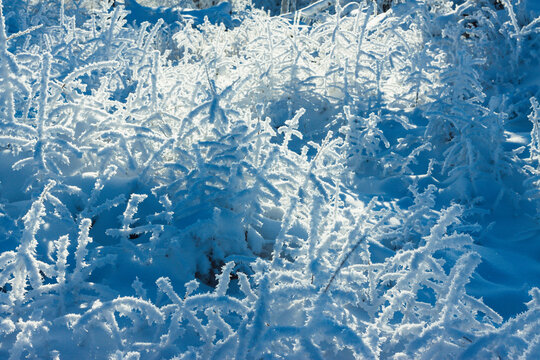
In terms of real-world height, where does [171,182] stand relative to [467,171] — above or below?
below

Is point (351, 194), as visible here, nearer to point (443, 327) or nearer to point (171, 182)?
point (171, 182)

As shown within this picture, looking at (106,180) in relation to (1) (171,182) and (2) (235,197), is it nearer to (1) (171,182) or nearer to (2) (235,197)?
(1) (171,182)

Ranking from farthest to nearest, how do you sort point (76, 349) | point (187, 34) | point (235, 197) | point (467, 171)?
point (187, 34), point (467, 171), point (235, 197), point (76, 349)

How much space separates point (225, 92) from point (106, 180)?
0.78 m

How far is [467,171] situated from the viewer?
3.05 m


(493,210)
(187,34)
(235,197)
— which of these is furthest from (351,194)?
(187,34)

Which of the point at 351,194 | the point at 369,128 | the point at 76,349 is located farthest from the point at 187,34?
the point at 76,349

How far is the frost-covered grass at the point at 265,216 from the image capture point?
1291 mm

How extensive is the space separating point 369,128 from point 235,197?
1.69m

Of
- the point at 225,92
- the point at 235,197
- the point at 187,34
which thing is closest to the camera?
the point at 235,197

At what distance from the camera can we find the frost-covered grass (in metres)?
1.29

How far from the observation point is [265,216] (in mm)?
2246

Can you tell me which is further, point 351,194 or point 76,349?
point 351,194

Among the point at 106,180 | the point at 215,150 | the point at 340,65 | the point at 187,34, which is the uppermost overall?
the point at 187,34
